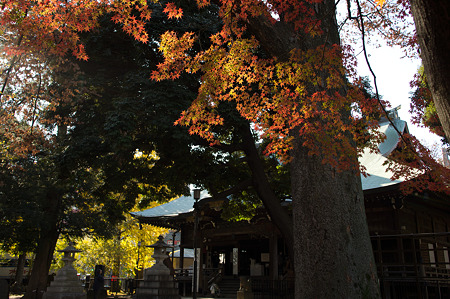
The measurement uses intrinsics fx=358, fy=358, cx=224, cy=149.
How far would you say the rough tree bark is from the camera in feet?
18.1

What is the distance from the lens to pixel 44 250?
1764 centimetres

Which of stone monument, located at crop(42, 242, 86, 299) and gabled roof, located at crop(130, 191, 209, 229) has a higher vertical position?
gabled roof, located at crop(130, 191, 209, 229)

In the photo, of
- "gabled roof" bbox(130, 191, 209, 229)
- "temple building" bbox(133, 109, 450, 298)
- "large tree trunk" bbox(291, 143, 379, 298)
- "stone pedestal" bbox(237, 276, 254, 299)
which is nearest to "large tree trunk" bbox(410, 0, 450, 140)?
"large tree trunk" bbox(291, 143, 379, 298)

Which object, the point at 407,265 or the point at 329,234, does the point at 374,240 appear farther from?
the point at 329,234

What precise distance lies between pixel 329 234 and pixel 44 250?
16307mm

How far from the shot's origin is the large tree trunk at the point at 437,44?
8.44 feet

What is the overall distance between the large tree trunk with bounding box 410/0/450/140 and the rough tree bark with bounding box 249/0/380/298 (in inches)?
109

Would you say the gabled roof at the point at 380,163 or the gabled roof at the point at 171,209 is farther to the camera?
the gabled roof at the point at 171,209

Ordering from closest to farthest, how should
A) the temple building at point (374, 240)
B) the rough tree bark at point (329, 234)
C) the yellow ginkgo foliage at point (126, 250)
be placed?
the rough tree bark at point (329, 234) < the temple building at point (374, 240) < the yellow ginkgo foliage at point (126, 250)

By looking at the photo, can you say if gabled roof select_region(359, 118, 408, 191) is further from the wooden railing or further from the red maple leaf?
the red maple leaf

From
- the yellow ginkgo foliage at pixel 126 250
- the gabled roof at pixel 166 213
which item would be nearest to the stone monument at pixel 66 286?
the gabled roof at pixel 166 213

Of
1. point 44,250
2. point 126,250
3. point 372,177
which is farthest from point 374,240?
point 126,250

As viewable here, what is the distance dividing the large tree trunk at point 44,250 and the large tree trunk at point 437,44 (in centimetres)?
1727

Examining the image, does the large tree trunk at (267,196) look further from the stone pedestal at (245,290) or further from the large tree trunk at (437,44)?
the large tree trunk at (437,44)
